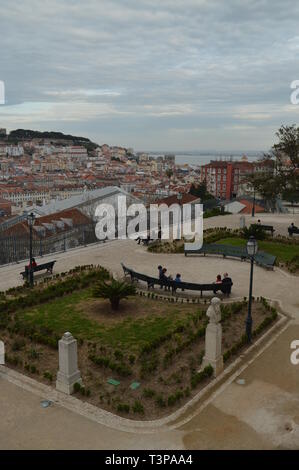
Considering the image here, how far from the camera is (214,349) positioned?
10.1 metres

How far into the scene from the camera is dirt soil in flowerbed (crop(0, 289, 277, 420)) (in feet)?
30.5

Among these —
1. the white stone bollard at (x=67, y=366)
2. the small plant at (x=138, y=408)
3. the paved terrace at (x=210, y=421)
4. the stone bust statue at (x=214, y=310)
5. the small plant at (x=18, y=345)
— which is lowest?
the paved terrace at (x=210, y=421)

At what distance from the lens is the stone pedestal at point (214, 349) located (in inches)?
399

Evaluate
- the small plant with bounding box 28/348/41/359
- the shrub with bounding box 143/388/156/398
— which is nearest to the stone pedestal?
the shrub with bounding box 143/388/156/398

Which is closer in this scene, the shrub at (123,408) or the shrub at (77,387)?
the shrub at (123,408)

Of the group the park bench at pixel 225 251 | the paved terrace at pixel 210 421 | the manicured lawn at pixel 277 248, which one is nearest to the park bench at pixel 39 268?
the park bench at pixel 225 251

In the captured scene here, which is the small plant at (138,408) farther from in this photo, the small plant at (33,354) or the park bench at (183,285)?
the park bench at (183,285)

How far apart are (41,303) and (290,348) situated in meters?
8.52

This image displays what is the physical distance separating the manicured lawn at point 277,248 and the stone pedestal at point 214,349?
12054 millimetres

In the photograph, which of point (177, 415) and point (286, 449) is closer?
point (286, 449)

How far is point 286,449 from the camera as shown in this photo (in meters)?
7.45
